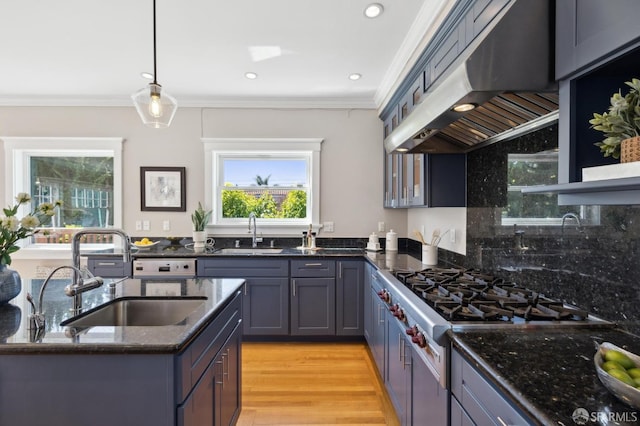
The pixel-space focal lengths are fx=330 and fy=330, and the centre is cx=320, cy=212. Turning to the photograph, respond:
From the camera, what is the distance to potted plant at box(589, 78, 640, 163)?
0.86 metres

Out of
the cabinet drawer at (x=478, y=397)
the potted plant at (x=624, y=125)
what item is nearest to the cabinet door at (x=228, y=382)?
the cabinet drawer at (x=478, y=397)

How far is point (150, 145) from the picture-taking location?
3924mm

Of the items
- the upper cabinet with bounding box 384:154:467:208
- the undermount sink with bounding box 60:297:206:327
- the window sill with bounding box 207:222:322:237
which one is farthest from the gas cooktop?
the window sill with bounding box 207:222:322:237

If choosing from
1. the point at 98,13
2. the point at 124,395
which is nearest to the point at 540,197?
the point at 124,395

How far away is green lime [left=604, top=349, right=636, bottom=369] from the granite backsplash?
45 centimetres

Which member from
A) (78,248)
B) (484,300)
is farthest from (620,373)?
(78,248)

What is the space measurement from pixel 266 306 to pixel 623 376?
9.40 feet

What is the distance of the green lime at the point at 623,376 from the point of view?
2.48 ft

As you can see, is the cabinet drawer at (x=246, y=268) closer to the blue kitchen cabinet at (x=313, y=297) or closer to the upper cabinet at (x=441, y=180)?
the blue kitchen cabinet at (x=313, y=297)

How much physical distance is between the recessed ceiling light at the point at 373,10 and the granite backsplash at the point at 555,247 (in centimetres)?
116

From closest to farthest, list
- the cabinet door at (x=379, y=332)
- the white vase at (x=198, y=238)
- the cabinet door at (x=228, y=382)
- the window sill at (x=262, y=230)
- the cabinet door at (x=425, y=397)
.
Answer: the cabinet door at (x=425, y=397) → the cabinet door at (x=228, y=382) → the cabinet door at (x=379, y=332) → the white vase at (x=198, y=238) → the window sill at (x=262, y=230)

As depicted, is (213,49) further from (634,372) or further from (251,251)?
(634,372)

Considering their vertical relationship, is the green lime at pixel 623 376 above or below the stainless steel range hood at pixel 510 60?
below

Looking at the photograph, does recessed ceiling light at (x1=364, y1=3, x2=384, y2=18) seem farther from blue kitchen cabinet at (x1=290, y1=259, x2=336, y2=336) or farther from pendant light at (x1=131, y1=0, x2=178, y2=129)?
blue kitchen cabinet at (x1=290, y1=259, x2=336, y2=336)
